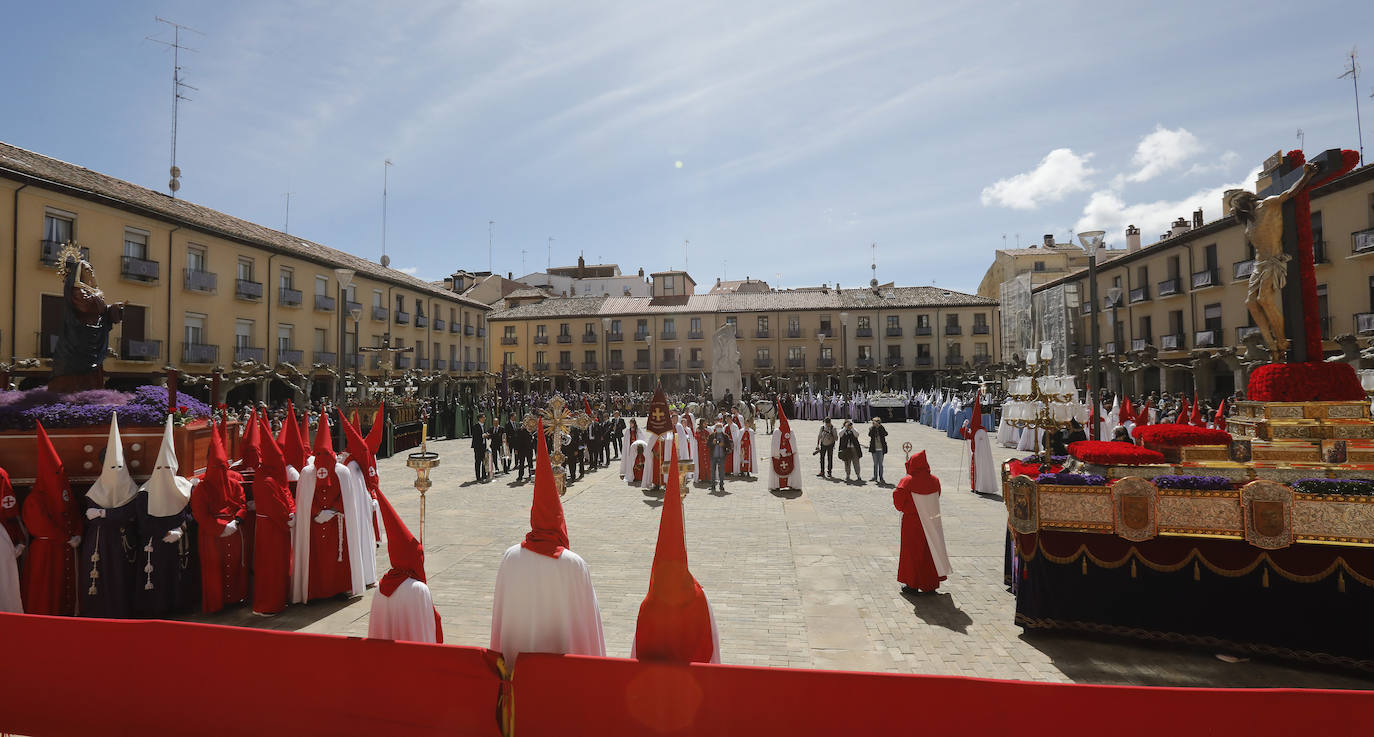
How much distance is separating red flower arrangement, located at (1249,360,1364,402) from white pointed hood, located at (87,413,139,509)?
11.4 metres

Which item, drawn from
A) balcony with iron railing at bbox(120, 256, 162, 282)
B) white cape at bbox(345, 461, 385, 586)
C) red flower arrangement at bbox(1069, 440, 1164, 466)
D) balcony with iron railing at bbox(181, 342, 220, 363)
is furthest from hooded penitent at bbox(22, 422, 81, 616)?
balcony with iron railing at bbox(181, 342, 220, 363)

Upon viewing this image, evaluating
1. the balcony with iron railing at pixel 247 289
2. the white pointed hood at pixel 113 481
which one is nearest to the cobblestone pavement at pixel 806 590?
the white pointed hood at pixel 113 481

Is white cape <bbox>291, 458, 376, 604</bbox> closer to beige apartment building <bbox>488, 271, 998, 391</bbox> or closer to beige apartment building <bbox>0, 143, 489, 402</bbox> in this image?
beige apartment building <bbox>0, 143, 489, 402</bbox>

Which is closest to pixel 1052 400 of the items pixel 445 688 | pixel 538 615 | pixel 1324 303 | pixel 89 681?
pixel 538 615

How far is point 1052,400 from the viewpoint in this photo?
7.14 metres

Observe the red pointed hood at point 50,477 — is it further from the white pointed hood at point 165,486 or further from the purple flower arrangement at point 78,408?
the white pointed hood at point 165,486

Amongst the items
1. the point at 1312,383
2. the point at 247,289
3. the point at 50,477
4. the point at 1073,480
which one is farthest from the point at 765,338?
the point at 50,477

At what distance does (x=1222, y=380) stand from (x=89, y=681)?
1434 inches

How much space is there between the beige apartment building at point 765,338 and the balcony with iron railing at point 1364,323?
25453 millimetres

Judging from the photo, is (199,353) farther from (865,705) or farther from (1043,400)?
(865,705)

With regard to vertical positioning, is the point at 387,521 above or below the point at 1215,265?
below

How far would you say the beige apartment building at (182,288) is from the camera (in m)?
18.6

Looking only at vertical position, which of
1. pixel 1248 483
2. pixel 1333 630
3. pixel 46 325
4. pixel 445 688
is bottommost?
pixel 1333 630

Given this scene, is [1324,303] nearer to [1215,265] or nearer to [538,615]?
[1215,265]
